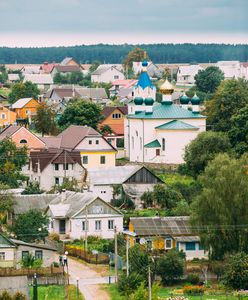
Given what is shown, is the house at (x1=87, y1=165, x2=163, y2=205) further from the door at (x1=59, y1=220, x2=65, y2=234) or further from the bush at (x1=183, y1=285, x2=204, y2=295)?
the bush at (x1=183, y1=285, x2=204, y2=295)

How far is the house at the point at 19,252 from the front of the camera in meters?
33.8

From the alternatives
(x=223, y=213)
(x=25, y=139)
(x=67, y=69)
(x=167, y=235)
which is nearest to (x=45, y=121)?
(x=25, y=139)

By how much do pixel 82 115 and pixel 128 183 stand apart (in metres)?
15.0

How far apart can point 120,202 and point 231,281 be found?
11.6m

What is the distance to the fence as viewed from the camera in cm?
3478

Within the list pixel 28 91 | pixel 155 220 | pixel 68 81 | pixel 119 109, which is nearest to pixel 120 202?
pixel 155 220

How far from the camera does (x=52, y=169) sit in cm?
4653

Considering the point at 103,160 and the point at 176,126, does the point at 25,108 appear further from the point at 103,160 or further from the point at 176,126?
the point at 103,160

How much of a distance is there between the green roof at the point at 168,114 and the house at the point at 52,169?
5.29m

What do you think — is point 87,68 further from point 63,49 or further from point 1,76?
point 63,49

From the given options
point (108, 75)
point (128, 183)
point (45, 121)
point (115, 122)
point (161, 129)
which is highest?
point (161, 129)

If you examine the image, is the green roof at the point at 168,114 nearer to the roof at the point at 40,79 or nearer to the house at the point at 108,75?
the roof at the point at 40,79

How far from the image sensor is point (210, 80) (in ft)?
294

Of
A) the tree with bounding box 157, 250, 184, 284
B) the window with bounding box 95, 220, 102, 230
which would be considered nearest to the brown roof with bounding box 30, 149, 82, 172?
the window with bounding box 95, 220, 102, 230
